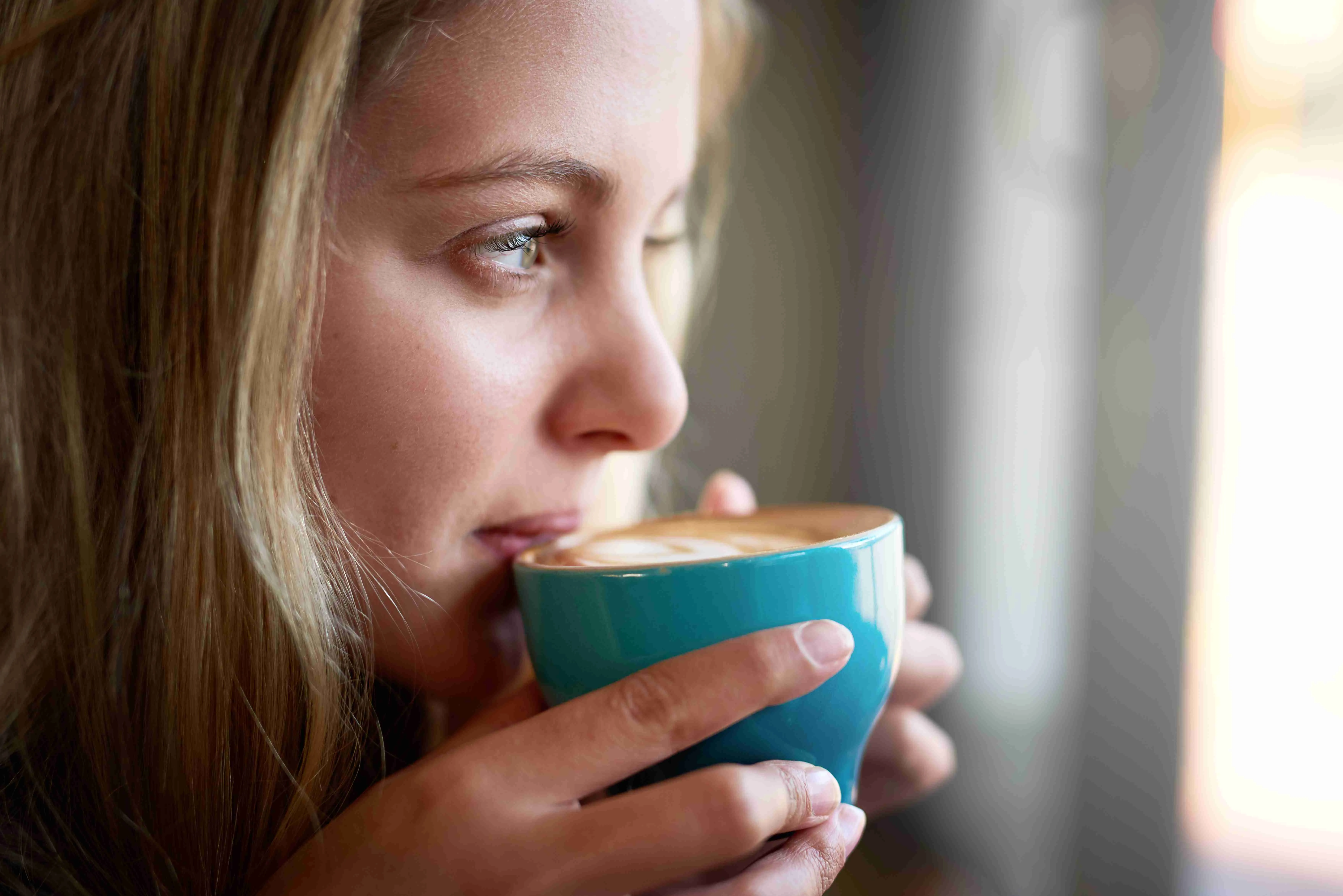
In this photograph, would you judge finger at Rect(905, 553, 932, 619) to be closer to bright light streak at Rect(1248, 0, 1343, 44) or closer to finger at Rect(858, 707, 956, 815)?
finger at Rect(858, 707, 956, 815)

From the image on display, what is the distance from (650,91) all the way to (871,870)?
82.4 inches

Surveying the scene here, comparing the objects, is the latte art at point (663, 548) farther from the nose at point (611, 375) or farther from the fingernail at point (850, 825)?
the fingernail at point (850, 825)

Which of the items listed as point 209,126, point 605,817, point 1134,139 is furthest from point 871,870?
point 209,126

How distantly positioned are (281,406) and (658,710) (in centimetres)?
35

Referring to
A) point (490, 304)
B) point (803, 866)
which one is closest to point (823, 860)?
point (803, 866)

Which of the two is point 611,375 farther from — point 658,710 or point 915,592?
point 915,592

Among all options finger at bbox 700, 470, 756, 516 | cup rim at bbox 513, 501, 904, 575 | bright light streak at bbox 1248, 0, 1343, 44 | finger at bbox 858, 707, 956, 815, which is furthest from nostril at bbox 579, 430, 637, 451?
bright light streak at bbox 1248, 0, 1343, 44

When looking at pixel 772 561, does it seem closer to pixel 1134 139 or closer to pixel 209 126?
pixel 209 126

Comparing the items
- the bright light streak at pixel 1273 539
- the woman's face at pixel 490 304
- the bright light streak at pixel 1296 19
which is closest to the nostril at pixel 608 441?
the woman's face at pixel 490 304

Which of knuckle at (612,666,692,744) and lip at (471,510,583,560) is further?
lip at (471,510,583,560)

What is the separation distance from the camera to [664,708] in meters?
0.57

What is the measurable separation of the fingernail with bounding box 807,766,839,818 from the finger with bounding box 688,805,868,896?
0.05ft

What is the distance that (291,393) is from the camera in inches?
25.4

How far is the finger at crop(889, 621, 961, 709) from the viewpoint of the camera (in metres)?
0.93
